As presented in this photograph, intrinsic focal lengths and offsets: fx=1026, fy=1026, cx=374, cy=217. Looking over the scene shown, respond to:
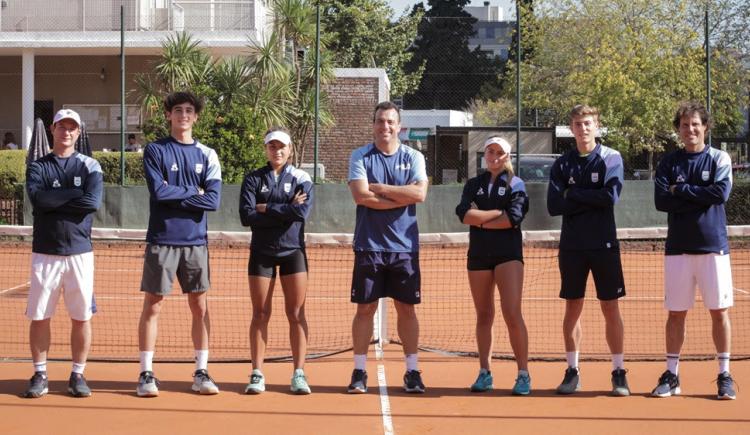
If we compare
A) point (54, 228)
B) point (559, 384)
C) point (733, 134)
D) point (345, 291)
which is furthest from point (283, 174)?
point (733, 134)

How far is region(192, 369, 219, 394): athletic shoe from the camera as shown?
724cm

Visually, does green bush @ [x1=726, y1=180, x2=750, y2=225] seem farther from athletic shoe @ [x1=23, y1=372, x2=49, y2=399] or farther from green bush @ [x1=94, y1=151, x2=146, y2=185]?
athletic shoe @ [x1=23, y1=372, x2=49, y2=399]

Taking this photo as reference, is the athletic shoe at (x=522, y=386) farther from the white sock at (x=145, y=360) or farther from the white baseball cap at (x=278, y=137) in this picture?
the white sock at (x=145, y=360)

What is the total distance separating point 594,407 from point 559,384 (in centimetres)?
79

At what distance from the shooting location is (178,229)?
7270 mm

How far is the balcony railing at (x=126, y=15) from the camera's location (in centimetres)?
2481

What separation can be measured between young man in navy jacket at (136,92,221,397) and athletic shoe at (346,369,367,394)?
0.97 m

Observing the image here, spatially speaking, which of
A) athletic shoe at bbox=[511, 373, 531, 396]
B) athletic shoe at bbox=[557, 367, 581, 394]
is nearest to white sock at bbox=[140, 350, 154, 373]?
athletic shoe at bbox=[511, 373, 531, 396]

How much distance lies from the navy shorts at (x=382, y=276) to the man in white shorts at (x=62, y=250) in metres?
1.90

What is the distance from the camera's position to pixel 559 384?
7.70m

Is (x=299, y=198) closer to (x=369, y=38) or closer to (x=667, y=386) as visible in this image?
(x=667, y=386)

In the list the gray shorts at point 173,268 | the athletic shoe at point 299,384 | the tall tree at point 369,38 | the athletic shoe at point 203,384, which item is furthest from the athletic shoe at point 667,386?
the tall tree at point 369,38

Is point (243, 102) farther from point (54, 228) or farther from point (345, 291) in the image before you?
point (54, 228)

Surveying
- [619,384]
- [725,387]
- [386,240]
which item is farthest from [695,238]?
[386,240]
